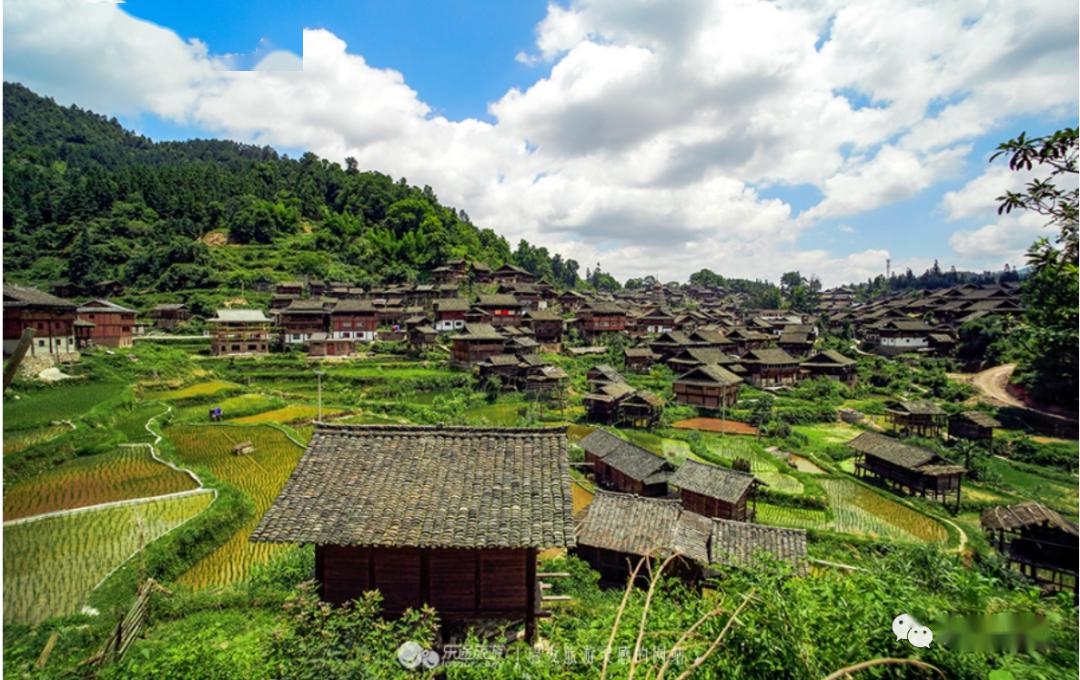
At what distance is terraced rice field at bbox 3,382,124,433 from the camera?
80.5ft

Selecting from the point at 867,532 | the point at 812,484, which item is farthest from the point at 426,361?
the point at 867,532

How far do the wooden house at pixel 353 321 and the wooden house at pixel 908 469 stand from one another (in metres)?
48.7

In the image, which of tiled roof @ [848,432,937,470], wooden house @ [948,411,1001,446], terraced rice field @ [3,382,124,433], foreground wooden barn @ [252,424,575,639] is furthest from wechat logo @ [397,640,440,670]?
wooden house @ [948,411,1001,446]

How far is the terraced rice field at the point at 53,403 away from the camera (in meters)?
24.5

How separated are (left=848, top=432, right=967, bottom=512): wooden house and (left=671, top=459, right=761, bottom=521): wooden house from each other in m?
9.48

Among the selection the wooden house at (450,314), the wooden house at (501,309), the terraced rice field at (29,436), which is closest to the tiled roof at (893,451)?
the terraced rice field at (29,436)

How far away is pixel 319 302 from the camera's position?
60.3m

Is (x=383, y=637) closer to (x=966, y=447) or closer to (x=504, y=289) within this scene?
(x=966, y=447)

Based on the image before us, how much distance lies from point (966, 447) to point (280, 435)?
4030 cm

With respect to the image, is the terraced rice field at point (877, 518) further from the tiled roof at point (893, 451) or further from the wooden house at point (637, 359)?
the wooden house at point (637, 359)

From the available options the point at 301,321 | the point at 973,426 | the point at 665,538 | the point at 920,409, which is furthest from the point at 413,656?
the point at 301,321

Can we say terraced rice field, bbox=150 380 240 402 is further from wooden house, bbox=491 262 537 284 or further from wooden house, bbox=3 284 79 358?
wooden house, bbox=491 262 537 284

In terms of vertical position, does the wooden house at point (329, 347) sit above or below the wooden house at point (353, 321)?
below

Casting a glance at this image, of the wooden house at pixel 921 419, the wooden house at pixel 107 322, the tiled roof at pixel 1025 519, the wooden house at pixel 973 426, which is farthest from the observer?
the wooden house at pixel 107 322
